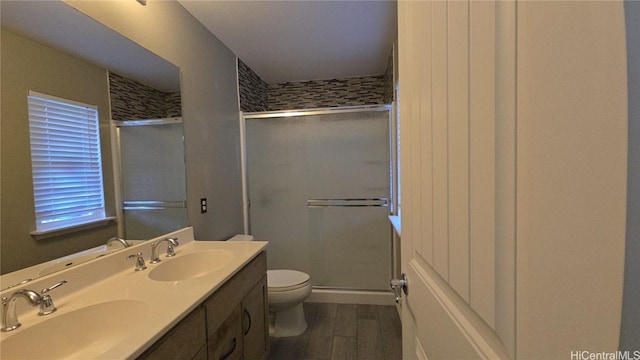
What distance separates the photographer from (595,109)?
0.84ft

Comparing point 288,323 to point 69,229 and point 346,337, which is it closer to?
point 346,337

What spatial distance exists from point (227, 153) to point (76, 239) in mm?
1416

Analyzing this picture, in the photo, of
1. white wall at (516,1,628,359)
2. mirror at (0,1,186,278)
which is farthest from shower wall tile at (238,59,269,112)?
white wall at (516,1,628,359)

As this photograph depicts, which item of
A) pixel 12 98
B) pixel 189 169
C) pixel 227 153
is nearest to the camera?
pixel 12 98

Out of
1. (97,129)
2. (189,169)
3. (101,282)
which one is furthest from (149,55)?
(101,282)

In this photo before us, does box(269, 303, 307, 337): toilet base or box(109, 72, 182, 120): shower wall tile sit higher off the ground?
box(109, 72, 182, 120): shower wall tile

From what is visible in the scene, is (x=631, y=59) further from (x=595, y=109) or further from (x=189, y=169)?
(x=189, y=169)

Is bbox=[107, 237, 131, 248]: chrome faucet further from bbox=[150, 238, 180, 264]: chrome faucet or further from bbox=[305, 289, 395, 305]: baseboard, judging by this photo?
bbox=[305, 289, 395, 305]: baseboard

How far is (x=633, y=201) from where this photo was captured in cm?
24

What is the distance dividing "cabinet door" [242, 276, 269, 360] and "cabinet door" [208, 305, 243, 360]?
6cm

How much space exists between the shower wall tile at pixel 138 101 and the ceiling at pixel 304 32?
701mm

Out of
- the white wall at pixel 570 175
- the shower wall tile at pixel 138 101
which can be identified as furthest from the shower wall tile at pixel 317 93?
the white wall at pixel 570 175

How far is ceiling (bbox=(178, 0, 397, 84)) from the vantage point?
1.87 m

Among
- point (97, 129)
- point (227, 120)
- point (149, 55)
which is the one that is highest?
point (149, 55)
